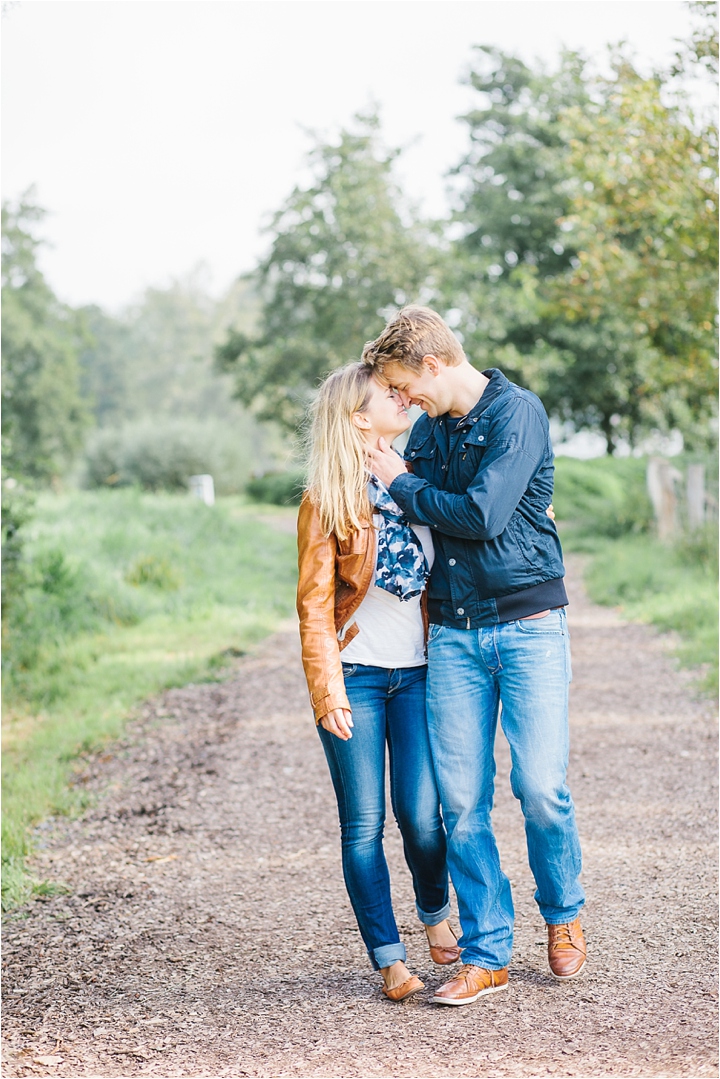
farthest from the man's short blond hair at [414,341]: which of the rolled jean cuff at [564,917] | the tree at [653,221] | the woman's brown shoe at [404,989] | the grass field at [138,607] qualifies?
the tree at [653,221]

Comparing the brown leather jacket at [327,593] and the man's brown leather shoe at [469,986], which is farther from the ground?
the brown leather jacket at [327,593]

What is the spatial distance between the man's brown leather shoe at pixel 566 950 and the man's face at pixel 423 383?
1.64 meters

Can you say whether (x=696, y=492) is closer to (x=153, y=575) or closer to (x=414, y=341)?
(x=153, y=575)

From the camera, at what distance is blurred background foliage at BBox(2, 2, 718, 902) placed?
28.2 ft

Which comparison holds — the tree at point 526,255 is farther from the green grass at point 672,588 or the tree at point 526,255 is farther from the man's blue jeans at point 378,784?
the man's blue jeans at point 378,784

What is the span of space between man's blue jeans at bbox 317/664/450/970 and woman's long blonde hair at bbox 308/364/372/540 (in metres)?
0.45

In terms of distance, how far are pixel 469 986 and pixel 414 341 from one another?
189cm

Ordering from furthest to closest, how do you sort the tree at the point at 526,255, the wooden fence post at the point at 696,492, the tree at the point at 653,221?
1. the tree at the point at 526,255
2. the wooden fence post at the point at 696,492
3. the tree at the point at 653,221

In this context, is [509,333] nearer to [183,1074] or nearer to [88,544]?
[88,544]

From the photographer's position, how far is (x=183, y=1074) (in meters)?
2.88

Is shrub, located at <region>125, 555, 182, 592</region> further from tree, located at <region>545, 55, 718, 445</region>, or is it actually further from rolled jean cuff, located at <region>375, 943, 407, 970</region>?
rolled jean cuff, located at <region>375, 943, 407, 970</region>

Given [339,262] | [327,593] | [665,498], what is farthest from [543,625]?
[339,262]

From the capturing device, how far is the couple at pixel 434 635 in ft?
10.2

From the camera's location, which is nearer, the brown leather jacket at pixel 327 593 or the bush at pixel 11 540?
the brown leather jacket at pixel 327 593
